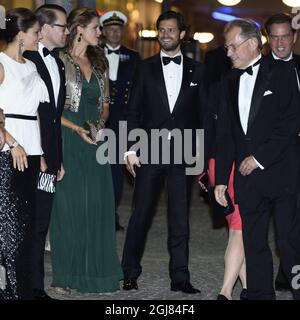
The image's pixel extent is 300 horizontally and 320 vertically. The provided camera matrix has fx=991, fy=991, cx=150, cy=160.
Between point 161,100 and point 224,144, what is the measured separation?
3.63 ft

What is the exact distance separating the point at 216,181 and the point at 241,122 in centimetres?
52

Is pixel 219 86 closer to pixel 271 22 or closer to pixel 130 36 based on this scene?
pixel 271 22

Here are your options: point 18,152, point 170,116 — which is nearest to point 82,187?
point 170,116

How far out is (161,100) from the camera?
27.0 feet

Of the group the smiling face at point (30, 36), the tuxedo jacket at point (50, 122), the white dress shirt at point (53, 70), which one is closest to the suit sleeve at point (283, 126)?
the tuxedo jacket at point (50, 122)

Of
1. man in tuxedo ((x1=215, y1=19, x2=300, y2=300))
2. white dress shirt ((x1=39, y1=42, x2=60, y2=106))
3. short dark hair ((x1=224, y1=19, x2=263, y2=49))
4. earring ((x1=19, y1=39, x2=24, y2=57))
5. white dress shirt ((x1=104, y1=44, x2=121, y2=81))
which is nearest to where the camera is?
earring ((x1=19, y1=39, x2=24, y2=57))

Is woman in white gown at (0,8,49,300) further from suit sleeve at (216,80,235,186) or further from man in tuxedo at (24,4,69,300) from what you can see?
suit sleeve at (216,80,235,186)

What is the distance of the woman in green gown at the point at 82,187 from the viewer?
8.07 m

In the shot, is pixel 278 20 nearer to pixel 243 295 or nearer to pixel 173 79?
pixel 173 79

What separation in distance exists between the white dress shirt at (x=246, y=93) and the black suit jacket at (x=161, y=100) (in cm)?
111

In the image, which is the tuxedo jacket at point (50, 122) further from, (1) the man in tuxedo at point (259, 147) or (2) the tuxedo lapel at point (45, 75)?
(1) the man in tuxedo at point (259, 147)

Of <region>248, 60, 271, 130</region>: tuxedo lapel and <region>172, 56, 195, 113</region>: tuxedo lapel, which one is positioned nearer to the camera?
<region>248, 60, 271, 130</region>: tuxedo lapel

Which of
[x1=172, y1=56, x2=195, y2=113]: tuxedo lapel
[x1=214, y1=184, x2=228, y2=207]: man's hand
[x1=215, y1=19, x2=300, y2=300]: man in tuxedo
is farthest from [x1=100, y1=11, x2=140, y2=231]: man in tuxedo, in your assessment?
[x1=215, y1=19, x2=300, y2=300]: man in tuxedo

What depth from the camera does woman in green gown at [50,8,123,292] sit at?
26.5ft
